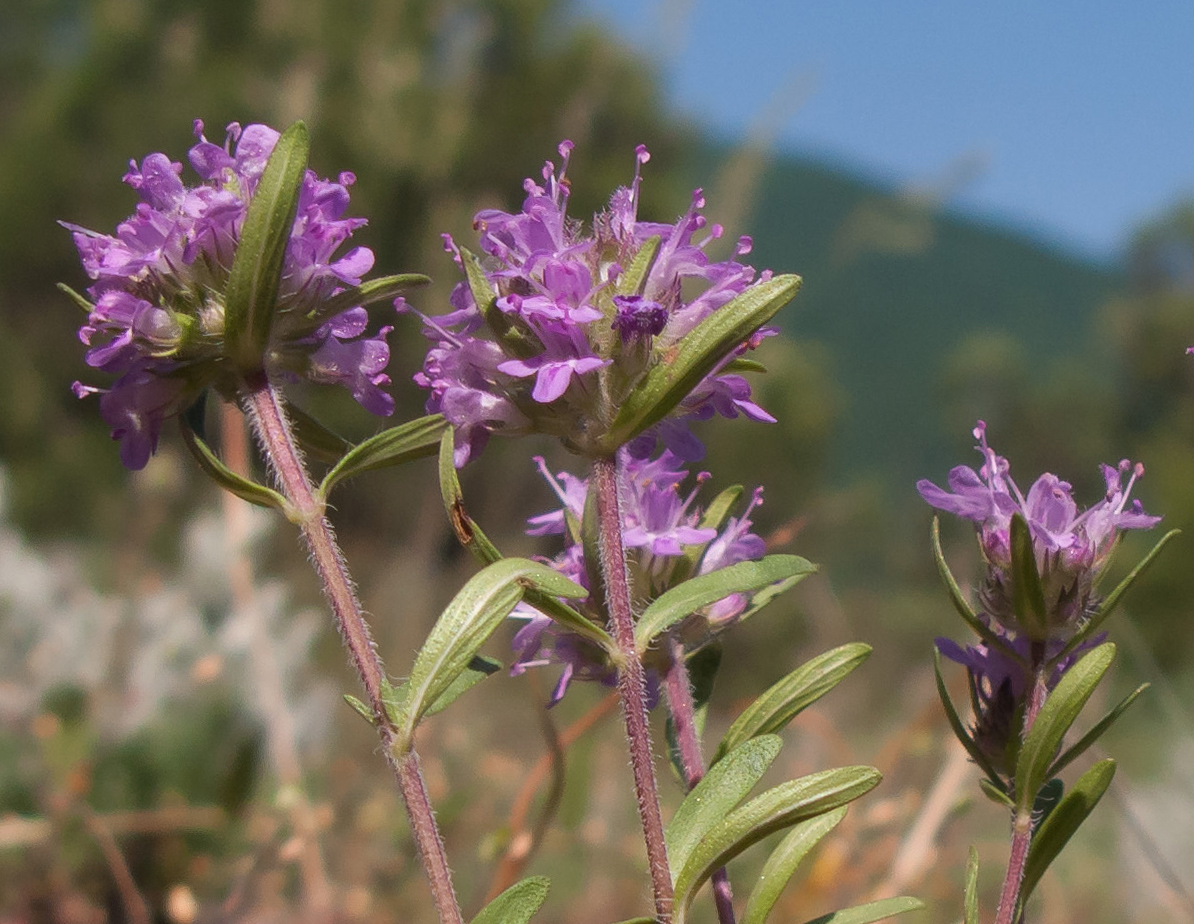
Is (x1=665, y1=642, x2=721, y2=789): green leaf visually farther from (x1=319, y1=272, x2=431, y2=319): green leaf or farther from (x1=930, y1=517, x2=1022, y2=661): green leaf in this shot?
(x1=319, y1=272, x2=431, y2=319): green leaf

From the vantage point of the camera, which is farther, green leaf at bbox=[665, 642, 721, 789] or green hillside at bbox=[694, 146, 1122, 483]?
green hillside at bbox=[694, 146, 1122, 483]

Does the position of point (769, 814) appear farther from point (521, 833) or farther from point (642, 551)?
point (521, 833)

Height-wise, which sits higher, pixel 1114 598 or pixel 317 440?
pixel 1114 598

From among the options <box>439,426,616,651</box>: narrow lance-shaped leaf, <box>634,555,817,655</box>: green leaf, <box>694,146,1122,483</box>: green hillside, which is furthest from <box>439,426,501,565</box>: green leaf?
<box>694,146,1122,483</box>: green hillside

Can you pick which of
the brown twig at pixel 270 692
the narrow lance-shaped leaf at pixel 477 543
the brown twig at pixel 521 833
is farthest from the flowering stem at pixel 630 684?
the brown twig at pixel 270 692

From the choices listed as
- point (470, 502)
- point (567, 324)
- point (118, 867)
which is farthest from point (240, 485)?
point (470, 502)

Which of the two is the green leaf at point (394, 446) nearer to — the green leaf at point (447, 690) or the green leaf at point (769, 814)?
the green leaf at point (447, 690)

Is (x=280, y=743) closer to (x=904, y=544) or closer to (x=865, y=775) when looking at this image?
(x=865, y=775)
